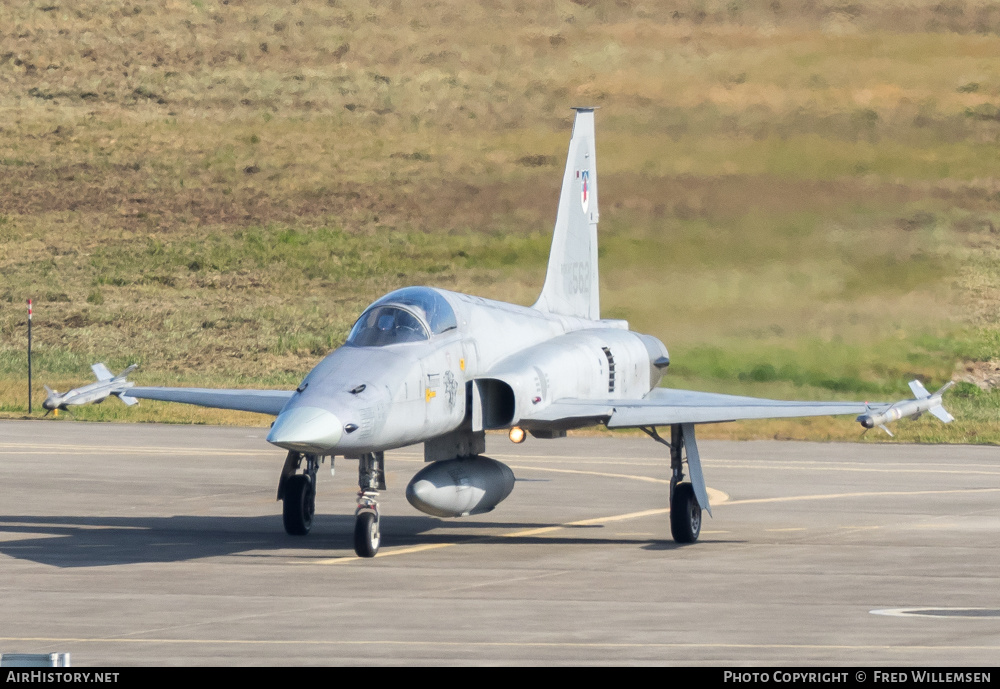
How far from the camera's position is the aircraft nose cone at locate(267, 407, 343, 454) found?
51.2 ft

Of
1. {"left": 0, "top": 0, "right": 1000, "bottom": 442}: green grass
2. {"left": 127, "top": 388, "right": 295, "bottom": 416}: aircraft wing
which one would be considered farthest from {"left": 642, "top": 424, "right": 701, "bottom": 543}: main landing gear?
{"left": 0, "top": 0, "right": 1000, "bottom": 442}: green grass

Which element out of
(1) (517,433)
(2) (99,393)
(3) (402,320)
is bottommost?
(1) (517,433)

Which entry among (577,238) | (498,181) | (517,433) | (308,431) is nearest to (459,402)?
(517,433)

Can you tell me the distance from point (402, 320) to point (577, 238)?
780 cm

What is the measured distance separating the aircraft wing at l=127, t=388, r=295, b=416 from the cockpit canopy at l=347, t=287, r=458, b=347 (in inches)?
85.5

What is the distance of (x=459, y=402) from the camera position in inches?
736

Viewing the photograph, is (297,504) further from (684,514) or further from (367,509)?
(684,514)

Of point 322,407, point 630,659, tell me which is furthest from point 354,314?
point 630,659

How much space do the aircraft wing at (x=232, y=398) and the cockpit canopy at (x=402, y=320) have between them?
2.17m

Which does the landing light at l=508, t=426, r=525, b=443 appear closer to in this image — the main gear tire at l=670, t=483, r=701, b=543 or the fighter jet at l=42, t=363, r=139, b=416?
the main gear tire at l=670, t=483, r=701, b=543

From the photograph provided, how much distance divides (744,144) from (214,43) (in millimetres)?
35314

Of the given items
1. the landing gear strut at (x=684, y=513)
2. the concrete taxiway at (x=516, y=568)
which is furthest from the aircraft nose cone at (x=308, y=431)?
the landing gear strut at (x=684, y=513)

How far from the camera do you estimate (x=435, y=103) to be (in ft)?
233

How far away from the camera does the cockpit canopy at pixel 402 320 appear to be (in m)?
18.0
